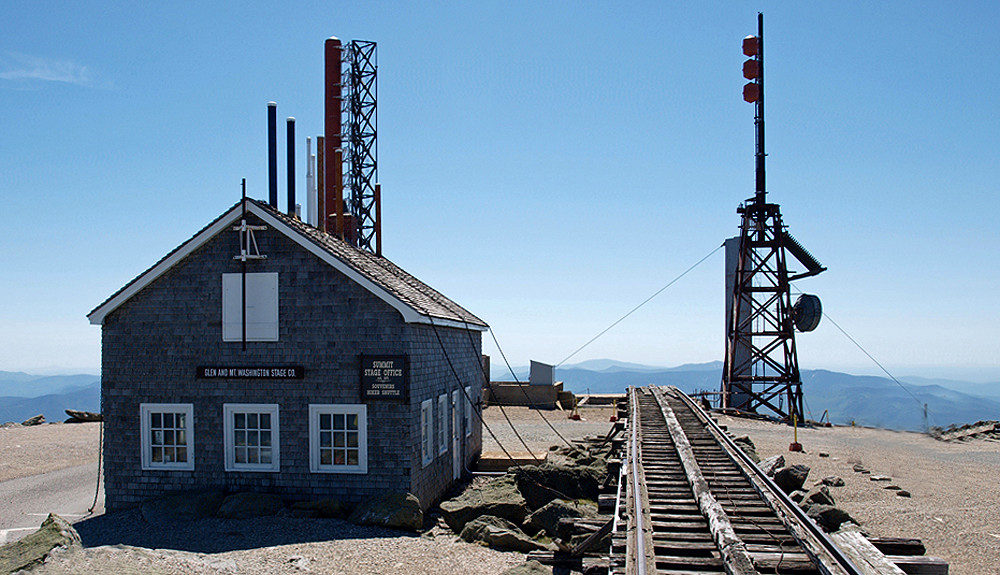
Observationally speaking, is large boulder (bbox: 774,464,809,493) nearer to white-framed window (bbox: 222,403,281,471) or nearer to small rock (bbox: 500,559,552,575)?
small rock (bbox: 500,559,552,575)

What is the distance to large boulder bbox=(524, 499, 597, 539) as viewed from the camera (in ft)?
44.8

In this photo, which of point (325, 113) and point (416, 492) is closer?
point (416, 492)

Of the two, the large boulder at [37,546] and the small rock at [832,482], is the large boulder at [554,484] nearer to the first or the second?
the small rock at [832,482]

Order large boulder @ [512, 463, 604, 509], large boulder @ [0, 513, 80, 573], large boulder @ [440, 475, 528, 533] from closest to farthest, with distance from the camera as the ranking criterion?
1. large boulder @ [0, 513, 80, 573]
2. large boulder @ [440, 475, 528, 533]
3. large boulder @ [512, 463, 604, 509]

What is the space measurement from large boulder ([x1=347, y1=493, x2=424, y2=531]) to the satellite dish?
26.0m

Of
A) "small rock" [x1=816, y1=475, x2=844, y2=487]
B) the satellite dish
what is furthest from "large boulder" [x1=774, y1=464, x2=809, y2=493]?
A: the satellite dish

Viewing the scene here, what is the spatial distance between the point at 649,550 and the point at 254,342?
9883 millimetres

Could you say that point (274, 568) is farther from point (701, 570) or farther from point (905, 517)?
point (905, 517)

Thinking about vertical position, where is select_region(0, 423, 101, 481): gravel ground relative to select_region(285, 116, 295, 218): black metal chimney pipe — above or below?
below

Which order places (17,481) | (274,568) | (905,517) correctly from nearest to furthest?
1. (274,568)
2. (905,517)
3. (17,481)

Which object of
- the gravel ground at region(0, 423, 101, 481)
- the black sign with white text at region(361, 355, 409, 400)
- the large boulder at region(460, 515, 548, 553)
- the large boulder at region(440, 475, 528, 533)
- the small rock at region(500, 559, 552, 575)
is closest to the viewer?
the small rock at region(500, 559, 552, 575)

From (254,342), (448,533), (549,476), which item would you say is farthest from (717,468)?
(254,342)

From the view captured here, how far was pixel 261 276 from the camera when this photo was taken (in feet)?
50.4

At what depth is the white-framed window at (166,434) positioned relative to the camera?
15.4 meters
